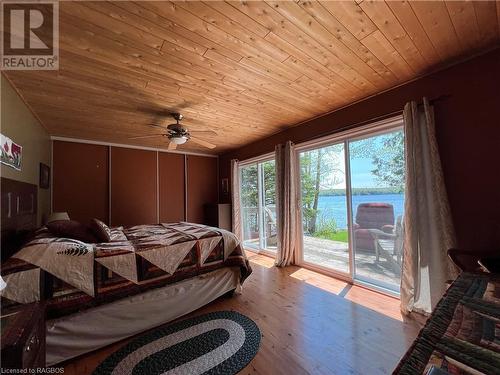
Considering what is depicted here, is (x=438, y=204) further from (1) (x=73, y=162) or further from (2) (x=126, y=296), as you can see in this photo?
(1) (x=73, y=162)

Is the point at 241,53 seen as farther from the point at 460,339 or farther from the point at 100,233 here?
the point at 100,233

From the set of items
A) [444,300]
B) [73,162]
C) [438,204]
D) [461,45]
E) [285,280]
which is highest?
[461,45]

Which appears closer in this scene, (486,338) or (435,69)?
(486,338)

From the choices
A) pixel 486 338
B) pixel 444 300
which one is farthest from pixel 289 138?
pixel 486 338

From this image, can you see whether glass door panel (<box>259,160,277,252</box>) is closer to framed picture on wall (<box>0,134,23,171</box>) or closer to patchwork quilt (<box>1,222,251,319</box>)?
patchwork quilt (<box>1,222,251,319</box>)

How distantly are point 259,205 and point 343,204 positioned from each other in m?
1.96

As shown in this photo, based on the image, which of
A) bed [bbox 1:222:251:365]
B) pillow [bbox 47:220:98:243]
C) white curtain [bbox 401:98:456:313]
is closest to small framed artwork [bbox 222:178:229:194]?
bed [bbox 1:222:251:365]

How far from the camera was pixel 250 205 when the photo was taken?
5000 millimetres

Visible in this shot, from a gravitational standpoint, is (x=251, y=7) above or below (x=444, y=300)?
above

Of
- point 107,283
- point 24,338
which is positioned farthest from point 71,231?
point 24,338

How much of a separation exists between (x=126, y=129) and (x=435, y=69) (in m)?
4.12

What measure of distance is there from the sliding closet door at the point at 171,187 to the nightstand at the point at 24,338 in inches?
138

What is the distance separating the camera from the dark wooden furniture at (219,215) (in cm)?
505

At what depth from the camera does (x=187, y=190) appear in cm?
519
